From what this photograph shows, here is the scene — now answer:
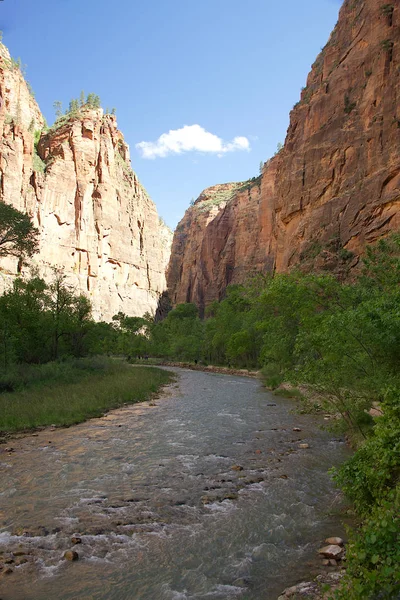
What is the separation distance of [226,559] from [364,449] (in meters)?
2.77

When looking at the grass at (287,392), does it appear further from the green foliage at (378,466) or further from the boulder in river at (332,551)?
the boulder in river at (332,551)

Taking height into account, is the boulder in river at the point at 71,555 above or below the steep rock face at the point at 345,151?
below

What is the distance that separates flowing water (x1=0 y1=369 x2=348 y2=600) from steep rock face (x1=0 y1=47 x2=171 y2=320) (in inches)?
2709

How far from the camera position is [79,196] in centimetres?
9412

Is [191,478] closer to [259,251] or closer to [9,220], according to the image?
[9,220]

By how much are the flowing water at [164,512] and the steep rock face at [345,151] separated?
30.8 meters

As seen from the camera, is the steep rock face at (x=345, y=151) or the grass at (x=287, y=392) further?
the steep rock face at (x=345, y=151)

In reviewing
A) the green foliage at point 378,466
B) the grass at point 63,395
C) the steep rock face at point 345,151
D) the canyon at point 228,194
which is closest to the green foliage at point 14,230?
the grass at point 63,395

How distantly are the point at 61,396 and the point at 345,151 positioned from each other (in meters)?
40.0

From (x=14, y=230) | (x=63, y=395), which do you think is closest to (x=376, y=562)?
(x=63, y=395)

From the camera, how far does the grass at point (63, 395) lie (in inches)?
596

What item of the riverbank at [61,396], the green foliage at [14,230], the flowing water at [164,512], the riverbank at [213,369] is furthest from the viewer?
the riverbank at [213,369]

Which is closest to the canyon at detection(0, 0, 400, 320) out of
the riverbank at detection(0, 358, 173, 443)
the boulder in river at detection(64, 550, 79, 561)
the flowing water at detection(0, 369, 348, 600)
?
the riverbank at detection(0, 358, 173, 443)

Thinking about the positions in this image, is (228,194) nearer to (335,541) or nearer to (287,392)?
(287,392)
